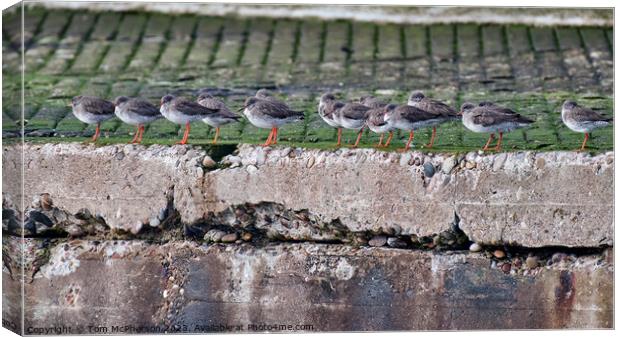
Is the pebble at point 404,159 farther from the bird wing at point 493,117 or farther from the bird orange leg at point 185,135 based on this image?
the bird orange leg at point 185,135

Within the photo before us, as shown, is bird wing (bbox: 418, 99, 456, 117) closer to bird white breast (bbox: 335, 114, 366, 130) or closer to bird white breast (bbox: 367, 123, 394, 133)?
bird white breast (bbox: 367, 123, 394, 133)

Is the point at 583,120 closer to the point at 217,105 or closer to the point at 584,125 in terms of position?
the point at 584,125

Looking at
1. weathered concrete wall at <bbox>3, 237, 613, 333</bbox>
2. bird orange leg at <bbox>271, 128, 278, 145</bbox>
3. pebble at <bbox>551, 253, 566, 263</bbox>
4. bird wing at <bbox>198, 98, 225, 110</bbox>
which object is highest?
bird wing at <bbox>198, 98, 225, 110</bbox>

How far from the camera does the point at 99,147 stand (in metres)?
10.8

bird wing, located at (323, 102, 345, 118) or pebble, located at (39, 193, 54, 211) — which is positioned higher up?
bird wing, located at (323, 102, 345, 118)

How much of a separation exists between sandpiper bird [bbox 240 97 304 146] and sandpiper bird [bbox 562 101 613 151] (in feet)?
7.08

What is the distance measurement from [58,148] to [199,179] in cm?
112

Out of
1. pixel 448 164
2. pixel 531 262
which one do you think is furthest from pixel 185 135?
pixel 531 262

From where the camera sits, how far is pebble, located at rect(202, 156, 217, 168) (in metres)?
10.8

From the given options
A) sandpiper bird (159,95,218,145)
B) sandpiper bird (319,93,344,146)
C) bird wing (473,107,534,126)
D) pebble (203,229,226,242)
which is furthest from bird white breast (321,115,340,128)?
pebble (203,229,226,242)

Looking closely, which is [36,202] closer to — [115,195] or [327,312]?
[115,195]

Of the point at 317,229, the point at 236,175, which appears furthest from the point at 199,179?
the point at 317,229

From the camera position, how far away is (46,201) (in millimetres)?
10719

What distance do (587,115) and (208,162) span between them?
306 cm
